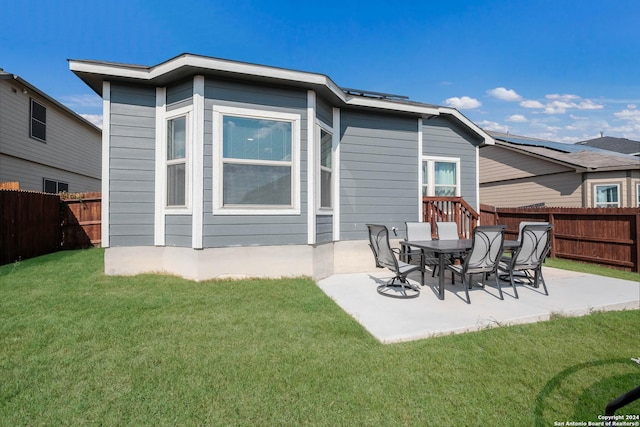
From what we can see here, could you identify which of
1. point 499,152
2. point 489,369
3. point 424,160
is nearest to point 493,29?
point 424,160

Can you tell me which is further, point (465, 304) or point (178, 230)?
point (178, 230)

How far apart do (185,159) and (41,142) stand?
9.48 metres

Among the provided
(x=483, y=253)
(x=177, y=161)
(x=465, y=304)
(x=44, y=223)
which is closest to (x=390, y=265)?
(x=465, y=304)

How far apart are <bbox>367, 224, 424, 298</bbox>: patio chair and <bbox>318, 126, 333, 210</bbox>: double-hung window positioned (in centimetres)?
156

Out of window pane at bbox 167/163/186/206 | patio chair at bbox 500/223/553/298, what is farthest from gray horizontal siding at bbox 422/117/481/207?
window pane at bbox 167/163/186/206

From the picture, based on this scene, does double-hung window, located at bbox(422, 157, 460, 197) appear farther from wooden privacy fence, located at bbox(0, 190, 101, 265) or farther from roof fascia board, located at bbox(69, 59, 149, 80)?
wooden privacy fence, located at bbox(0, 190, 101, 265)

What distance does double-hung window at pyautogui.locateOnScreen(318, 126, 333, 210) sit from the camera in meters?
5.99

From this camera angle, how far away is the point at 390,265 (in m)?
4.47

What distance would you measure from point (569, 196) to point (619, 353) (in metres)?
11.1

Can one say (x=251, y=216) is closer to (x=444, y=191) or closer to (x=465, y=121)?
(x=444, y=191)

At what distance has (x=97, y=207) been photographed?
30.8 ft

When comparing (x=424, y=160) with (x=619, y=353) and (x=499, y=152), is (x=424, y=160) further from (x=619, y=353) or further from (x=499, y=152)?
(x=499, y=152)

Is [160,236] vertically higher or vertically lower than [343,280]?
higher

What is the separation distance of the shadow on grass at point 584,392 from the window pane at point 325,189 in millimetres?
4370
